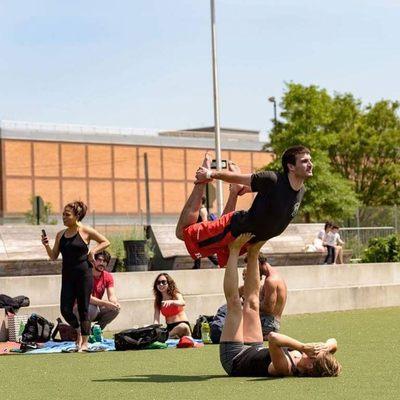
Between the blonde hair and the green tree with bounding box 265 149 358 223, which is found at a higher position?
the green tree with bounding box 265 149 358 223

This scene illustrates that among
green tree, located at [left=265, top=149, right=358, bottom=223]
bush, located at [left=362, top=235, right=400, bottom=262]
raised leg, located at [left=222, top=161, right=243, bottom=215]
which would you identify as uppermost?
green tree, located at [left=265, top=149, right=358, bottom=223]

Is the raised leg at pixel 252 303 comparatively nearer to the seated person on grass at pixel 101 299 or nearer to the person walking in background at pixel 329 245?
the seated person on grass at pixel 101 299

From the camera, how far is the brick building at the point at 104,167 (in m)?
91.8

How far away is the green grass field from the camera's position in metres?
8.88

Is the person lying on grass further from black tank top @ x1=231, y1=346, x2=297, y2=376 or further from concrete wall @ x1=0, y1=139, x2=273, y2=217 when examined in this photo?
concrete wall @ x1=0, y1=139, x2=273, y2=217

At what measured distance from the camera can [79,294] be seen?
14.8m

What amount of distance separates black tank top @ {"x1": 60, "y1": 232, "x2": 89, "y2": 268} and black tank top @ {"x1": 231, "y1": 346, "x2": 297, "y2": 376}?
4.89 meters

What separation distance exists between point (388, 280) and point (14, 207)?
6765 cm

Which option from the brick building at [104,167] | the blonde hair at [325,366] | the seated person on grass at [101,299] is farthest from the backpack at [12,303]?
the brick building at [104,167]

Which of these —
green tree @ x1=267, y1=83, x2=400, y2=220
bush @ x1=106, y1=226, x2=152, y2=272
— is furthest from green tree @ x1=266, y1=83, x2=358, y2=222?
bush @ x1=106, y1=226, x2=152, y2=272

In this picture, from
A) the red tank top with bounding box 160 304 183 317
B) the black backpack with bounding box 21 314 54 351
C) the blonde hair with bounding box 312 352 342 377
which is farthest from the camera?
the red tank top with bounding box 160 304 183 317

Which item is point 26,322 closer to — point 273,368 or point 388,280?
point 273,368

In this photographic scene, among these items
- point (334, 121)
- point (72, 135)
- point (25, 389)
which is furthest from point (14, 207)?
point (25, 389)

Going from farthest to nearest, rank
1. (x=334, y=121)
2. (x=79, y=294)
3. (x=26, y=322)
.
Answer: (x=334, y=121) < (x=26, y=322) < (x=79, y=294)
